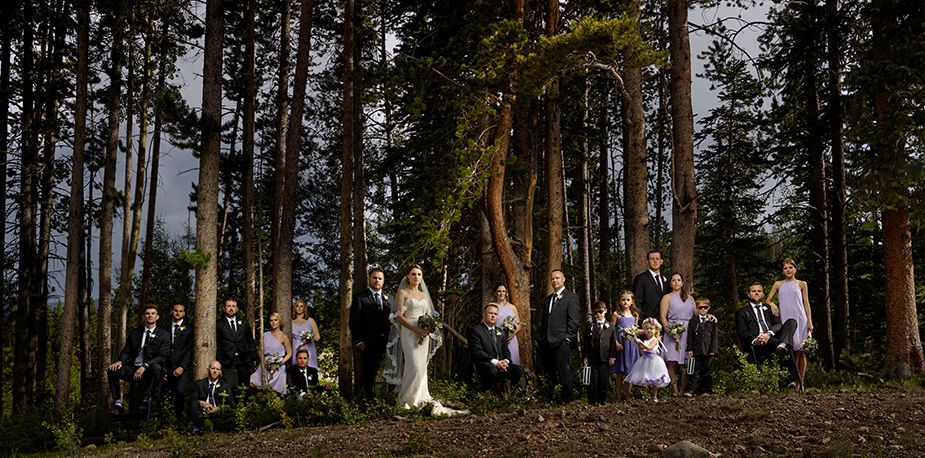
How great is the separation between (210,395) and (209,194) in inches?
129

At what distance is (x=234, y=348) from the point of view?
1173cm

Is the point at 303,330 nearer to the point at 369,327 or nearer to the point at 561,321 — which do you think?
the point at 369,327

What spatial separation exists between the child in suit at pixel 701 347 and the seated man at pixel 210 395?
652cm

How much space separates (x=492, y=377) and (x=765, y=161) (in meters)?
11.9

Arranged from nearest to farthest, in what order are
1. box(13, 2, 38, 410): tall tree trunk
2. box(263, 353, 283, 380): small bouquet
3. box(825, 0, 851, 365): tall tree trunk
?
box(263, 353, 283, 380): small bouquet < box(825, 0, 851, 365): tall tree trunk < box(13, 2, 38, 410): tall tree trunk

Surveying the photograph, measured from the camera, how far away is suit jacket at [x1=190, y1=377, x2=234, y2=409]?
412 inches

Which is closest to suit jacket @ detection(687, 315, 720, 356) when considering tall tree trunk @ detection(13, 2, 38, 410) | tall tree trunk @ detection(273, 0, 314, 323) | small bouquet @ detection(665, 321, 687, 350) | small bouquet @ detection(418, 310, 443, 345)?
small bouquet @ detection(665, 321, 687, 350)

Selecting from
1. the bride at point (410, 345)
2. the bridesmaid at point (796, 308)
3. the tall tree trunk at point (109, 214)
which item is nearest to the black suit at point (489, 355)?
the bride at point (410, 345)

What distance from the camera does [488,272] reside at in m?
15.5

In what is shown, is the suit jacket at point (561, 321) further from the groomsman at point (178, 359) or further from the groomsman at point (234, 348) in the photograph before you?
the groomsman at point (178, 359)

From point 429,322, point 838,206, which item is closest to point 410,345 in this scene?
point 429,322

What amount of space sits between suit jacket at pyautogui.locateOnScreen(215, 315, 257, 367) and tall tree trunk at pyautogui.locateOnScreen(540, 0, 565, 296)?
542cm

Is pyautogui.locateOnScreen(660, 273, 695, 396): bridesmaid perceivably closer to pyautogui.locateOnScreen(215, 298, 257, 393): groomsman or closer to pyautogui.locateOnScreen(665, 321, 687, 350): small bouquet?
pyautogui.locateOnScreen(665, 321, 687, 350): small bouquet

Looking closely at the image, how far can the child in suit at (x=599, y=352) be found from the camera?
10023 millimetres
